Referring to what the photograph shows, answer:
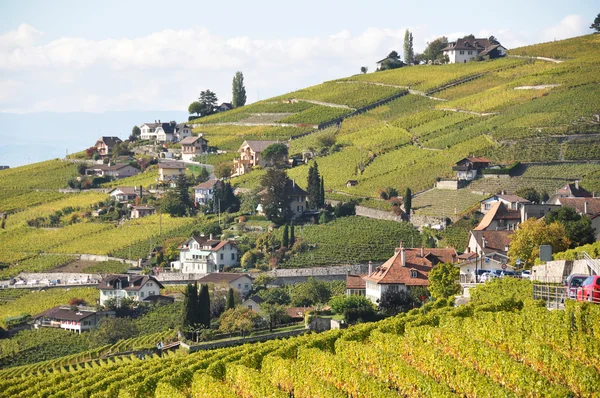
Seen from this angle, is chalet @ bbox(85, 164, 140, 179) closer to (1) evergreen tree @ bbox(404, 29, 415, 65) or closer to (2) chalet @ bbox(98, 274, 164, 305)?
(2) chalet @ bbox(98, 274, 164, 305)

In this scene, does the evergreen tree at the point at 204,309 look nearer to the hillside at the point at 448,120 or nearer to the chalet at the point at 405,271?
the chalet at the point at 405,271

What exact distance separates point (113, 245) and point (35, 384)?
47477 millimetres

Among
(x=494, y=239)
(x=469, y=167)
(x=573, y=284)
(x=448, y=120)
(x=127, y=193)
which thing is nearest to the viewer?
(x=573, y=284)

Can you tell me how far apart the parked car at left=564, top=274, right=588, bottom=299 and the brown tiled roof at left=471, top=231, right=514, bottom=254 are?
30786mm

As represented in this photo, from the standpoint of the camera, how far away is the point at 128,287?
78125 millimetres

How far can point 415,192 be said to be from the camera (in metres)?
92.2

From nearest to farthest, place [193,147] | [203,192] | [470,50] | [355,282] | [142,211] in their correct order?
[355,282]
[203,192]
[142,211]
[193,147]
[470,50]

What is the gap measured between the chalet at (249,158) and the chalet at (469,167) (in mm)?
26214

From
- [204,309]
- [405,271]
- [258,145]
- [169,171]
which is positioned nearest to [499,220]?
[405,271]

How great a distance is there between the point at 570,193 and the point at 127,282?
35877 millimetres

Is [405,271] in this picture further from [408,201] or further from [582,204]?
[408,201]

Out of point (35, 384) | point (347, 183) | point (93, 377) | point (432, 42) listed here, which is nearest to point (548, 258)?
point (93, 377)

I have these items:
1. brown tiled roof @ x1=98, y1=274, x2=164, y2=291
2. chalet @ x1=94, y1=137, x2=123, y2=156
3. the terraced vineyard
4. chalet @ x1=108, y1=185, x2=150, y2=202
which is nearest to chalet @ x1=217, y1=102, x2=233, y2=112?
chalet @ x1=94, y1=137, x2=123, y2=156

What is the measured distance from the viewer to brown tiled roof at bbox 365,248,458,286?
6562 centimetres
